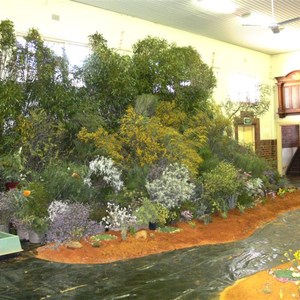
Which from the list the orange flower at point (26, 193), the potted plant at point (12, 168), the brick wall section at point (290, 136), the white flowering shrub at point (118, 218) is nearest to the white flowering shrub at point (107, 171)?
the white flowering shrub at point (118, 218)

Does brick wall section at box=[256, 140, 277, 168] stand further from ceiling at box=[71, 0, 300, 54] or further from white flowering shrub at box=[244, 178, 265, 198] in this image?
white flowering shrub at box=[244, 178, 265, 198]

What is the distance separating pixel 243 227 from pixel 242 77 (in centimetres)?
918

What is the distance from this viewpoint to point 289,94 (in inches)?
653

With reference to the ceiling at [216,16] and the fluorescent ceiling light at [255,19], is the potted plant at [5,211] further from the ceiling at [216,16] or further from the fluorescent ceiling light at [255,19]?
the fluorescent ceiling light at [255,19]

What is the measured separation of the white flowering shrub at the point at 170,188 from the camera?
7391mm

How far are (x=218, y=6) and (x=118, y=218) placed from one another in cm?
654

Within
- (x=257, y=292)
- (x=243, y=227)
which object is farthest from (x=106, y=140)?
(x=257, y=292)

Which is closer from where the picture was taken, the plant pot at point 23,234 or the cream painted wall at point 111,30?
the plant pot at point 23,234

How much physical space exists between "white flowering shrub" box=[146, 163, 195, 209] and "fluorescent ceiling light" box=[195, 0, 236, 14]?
4.94m

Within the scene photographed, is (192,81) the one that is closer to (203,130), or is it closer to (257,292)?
(203,130)

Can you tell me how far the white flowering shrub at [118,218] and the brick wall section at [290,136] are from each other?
12293 millimetres

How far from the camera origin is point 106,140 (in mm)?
8141

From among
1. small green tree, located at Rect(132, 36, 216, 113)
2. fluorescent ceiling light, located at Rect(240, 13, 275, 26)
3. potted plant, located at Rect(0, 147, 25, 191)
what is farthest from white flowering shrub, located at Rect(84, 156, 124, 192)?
fluorescent ceiling light, located at Rect(240, 13, 275, 26)

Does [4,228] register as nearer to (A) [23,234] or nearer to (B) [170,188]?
(A) [23,234]
